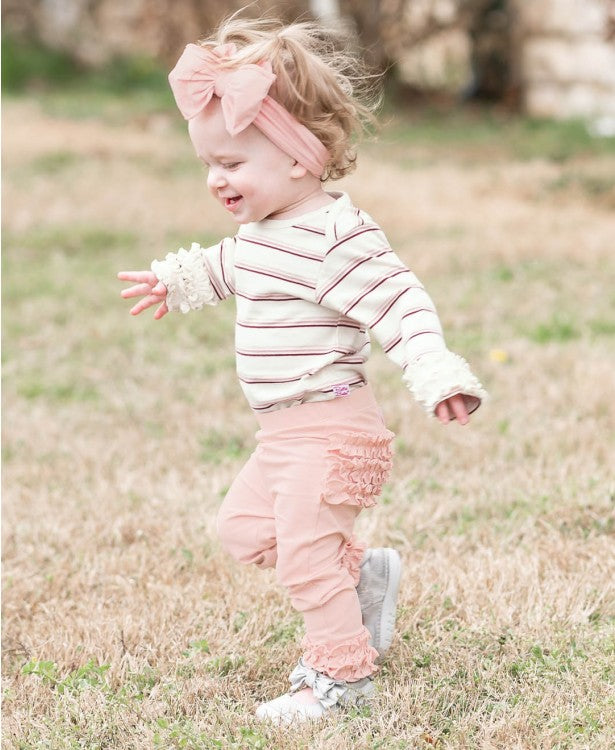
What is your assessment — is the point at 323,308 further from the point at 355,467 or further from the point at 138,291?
the point at 138,291

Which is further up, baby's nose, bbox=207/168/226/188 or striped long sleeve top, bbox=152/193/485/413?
baby's nose, bbox=207/168/226/188

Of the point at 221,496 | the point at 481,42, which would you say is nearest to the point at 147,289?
the point at 221,496

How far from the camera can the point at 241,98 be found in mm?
2326

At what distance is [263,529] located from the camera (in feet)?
8.59

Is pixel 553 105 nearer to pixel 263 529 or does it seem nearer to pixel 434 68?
pixel 434 68

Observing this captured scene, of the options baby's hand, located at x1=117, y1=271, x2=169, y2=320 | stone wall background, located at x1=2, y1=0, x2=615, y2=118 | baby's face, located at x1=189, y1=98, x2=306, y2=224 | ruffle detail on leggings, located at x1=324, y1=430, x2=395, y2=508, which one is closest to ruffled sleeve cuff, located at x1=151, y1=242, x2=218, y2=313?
baby's hand, located at x1=117, y1=271, x2=169, y2=320

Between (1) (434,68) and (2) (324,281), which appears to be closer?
(2) (324,281)

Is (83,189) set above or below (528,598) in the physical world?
below

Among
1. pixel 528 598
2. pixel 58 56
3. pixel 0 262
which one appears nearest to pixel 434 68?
pixel 58 56

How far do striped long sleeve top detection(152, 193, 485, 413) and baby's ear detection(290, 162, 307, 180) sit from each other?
0.09m

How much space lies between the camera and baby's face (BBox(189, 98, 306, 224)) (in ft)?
7.96

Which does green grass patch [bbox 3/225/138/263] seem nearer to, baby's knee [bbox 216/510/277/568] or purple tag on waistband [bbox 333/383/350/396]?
baby's knee [bbox 216/510/277/568]

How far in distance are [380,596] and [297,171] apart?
1049 mm

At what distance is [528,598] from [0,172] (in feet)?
26.0
